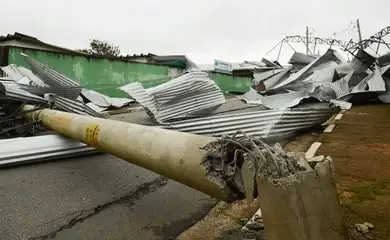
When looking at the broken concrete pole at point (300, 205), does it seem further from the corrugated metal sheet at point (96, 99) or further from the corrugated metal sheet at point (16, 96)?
the corrugated metal sheet at point (96, 99)

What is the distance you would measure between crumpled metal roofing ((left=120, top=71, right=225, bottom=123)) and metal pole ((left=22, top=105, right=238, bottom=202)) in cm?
204

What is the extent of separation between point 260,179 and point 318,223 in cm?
26

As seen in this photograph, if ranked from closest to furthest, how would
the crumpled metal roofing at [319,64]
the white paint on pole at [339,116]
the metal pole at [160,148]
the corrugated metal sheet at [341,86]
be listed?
the metal pole at [160,148], the white paint on pole at [339,116], the corrugated metal sheet at [341,86], the crumpled metal roofing at [319,64]

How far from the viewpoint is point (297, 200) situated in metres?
1.01

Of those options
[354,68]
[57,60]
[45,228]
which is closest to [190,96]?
[45,228]

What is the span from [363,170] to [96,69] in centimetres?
1001

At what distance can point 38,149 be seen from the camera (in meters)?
3.20

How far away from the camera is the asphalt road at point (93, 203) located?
6.04 ft

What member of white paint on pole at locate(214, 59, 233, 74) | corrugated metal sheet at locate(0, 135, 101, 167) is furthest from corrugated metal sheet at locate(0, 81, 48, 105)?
white paint on pole at locate(214, 59, 233, 74)

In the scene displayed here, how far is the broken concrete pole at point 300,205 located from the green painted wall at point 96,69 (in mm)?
8976

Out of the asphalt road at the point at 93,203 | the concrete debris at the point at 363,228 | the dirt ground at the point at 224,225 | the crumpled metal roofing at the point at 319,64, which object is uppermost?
the crumpled metal roofing at the point at 319,64

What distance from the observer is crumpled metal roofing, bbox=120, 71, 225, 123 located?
14.9 feet

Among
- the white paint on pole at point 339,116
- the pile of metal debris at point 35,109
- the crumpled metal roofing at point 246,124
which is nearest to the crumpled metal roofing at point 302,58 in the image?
the white paint on pole at point 339,116

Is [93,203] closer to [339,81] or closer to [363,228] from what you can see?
[363,228]
